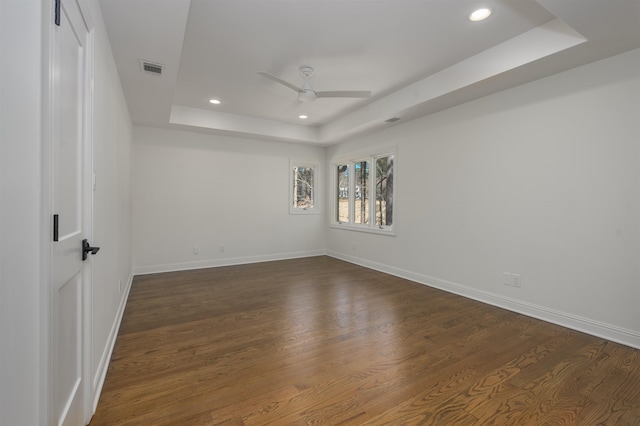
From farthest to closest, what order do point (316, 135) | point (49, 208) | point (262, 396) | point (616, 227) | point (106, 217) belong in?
point (316, 135) < point (616, 227) < point (106, 217) < point (262, 396) < point (49, 208)

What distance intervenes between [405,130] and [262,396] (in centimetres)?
406

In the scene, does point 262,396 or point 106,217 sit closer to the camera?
point 262,396

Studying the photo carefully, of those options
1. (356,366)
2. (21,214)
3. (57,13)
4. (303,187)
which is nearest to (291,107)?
(303,187)

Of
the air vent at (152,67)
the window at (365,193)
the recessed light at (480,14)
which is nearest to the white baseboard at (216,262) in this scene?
the window at (365,193)

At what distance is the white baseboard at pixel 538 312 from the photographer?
2492 millimetres

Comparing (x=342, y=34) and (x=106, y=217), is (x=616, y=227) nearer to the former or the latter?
(x=342, y=34)

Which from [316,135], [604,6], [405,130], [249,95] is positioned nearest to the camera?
[604,6]

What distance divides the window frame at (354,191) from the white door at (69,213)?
4.09m

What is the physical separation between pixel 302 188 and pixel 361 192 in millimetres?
1362

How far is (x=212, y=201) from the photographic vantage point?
207 inches

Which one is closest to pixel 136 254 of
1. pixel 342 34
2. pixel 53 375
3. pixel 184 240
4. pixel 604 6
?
pixel 184 240

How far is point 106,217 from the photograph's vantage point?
207cm

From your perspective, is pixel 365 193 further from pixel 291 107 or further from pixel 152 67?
pixel 152 67

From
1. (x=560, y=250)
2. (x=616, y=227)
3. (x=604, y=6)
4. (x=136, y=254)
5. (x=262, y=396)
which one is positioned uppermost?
(x=604, y=6)
